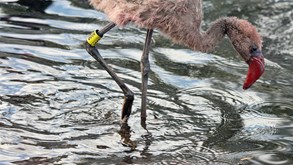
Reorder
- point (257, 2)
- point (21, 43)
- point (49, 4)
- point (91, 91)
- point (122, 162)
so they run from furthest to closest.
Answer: point (257, 2), point (49, 4), point (21, 43), point (91, 91), point (122, 162)

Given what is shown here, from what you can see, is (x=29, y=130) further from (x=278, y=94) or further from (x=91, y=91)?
(x=278, y=94)

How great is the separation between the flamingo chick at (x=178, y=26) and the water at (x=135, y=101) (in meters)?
0.44

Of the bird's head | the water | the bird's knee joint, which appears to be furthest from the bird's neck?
the bird's knee joint

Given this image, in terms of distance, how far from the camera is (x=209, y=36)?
6430 mm

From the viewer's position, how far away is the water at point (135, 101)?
19.0ft

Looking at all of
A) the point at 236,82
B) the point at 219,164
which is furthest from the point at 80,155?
the point at 236,82

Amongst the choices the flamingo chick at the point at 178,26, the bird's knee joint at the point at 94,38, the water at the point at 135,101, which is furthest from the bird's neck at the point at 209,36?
the bird's knee joint at the point at 94,38

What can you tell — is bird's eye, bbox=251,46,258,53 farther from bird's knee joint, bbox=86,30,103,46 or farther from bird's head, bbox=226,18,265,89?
bird's knee joint, bbox=86,30,103,46

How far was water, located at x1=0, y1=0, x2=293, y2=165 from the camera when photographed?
5.78m

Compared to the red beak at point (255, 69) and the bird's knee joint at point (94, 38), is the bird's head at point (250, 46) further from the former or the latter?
the bird's knee joint at point (94, 38)

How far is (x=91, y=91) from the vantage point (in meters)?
6.92

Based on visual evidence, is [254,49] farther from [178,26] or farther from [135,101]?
[135,101]

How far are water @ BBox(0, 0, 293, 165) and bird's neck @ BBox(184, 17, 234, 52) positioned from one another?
72 cm

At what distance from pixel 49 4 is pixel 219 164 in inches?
201
